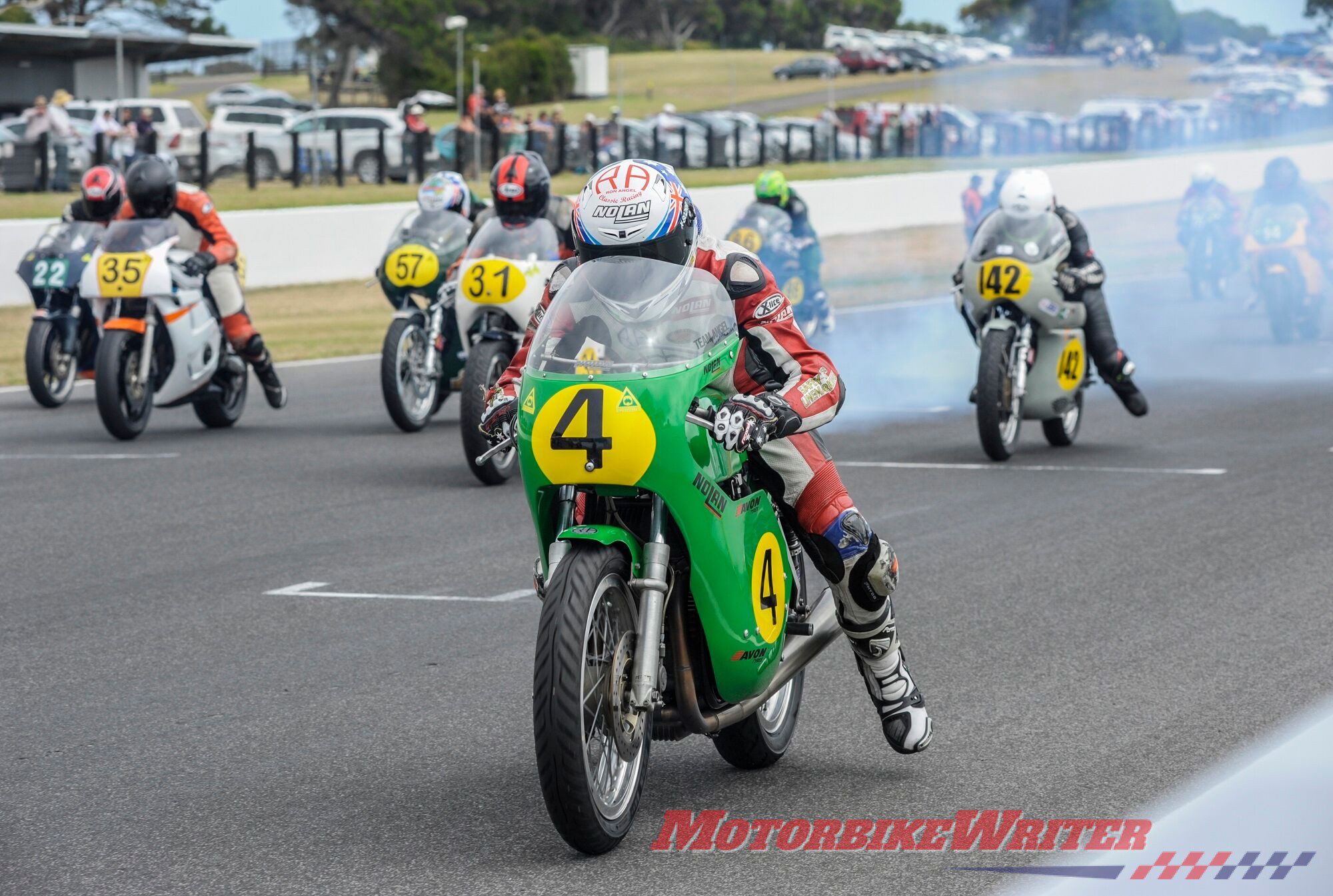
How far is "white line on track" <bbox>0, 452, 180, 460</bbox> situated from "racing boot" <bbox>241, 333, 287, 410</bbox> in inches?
47.0

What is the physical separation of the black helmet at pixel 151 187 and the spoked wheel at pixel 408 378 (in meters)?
1.74

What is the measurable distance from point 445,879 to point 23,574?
15.3 ft

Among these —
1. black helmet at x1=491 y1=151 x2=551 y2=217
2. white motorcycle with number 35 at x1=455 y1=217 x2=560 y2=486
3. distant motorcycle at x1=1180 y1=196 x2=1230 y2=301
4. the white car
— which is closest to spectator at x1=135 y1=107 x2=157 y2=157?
the white car

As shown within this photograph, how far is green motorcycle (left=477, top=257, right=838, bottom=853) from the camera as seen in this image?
4.30 metres

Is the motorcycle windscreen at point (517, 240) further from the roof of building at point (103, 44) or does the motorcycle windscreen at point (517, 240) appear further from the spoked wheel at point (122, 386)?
the roof of building at point (103, 44)

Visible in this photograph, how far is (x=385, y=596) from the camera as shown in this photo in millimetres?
7895

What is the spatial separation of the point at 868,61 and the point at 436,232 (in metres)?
70.2

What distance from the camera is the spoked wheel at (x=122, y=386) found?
1201 centimetres

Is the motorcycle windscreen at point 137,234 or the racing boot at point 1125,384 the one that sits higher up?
the motorcycle windscreen at point 137,234

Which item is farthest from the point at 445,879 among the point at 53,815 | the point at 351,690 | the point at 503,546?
the point at 503,546

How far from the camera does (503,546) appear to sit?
8.93 metres

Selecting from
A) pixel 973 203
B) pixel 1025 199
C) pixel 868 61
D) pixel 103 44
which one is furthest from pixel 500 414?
pixel 868 61

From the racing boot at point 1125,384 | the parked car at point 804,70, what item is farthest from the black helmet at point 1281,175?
the parked car at point 804,70

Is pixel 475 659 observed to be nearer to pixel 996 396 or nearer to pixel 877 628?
pixel 877 628
